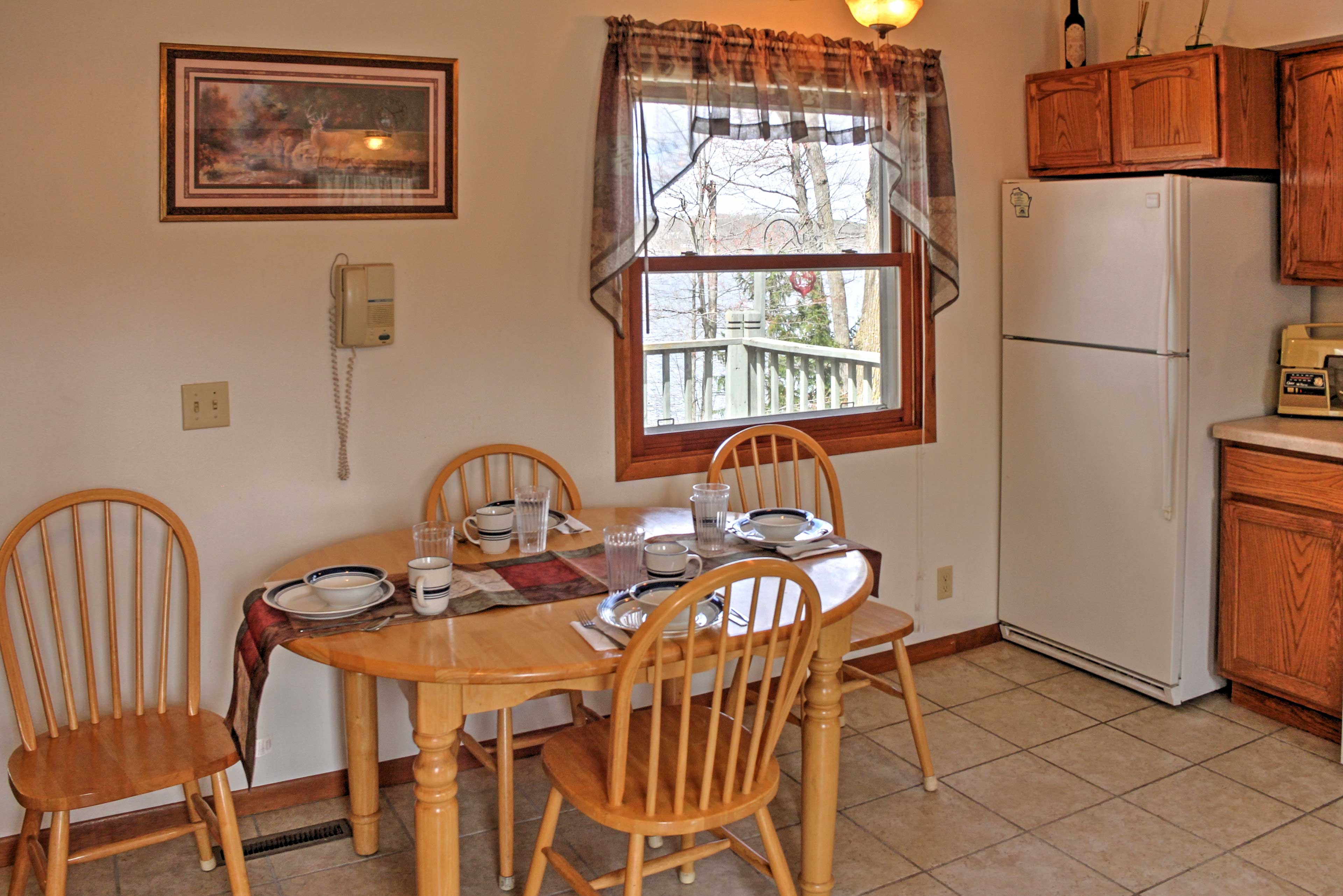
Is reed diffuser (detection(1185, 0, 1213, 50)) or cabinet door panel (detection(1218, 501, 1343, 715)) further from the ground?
reed diffuser (detection(1185, 0, 1213, 50))

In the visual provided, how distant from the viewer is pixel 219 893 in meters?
2.48

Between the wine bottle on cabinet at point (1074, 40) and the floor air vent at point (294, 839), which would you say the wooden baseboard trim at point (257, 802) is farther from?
the wine bottle on cabinet at point (1074, 40)

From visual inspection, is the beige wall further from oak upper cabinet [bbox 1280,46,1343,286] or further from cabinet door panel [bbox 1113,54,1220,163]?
oak upper cabinet [bbox 1280,46,1343,286]

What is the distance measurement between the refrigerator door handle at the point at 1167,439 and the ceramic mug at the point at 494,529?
1.92 m

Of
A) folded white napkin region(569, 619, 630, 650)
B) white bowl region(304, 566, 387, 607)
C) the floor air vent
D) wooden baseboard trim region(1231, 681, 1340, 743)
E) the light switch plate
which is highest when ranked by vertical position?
the light switch plate

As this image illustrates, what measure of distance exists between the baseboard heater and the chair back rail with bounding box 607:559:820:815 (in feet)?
5.84

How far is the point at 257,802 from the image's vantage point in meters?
2.86

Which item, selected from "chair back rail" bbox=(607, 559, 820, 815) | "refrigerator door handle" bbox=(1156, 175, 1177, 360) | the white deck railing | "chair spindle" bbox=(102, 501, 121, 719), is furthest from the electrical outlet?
"chair spindle" bbox=(102, 501, 121, 719)

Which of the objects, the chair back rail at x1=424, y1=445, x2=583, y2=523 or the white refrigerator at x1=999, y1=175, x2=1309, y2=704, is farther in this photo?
the white refrigerator at x1=999, y1=175, x2=1309, y2=704

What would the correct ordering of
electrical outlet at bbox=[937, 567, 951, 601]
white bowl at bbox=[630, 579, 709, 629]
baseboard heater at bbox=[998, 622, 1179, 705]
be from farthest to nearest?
electrical outlet at bbox=[937, 567, 951, 601], baseboard heater at bbox=[998, 622, 1179, 705], white bowl at bbox=[630, 579, 709, 629]

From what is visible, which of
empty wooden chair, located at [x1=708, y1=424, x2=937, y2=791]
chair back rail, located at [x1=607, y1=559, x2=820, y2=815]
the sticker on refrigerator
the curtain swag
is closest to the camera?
chair back rail, located at [x1=607, y1=559, x2=820, y2=815]

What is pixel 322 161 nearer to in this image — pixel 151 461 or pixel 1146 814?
pixel 151 461

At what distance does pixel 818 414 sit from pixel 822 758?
1.50 metres

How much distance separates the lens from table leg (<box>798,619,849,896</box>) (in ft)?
7.34
